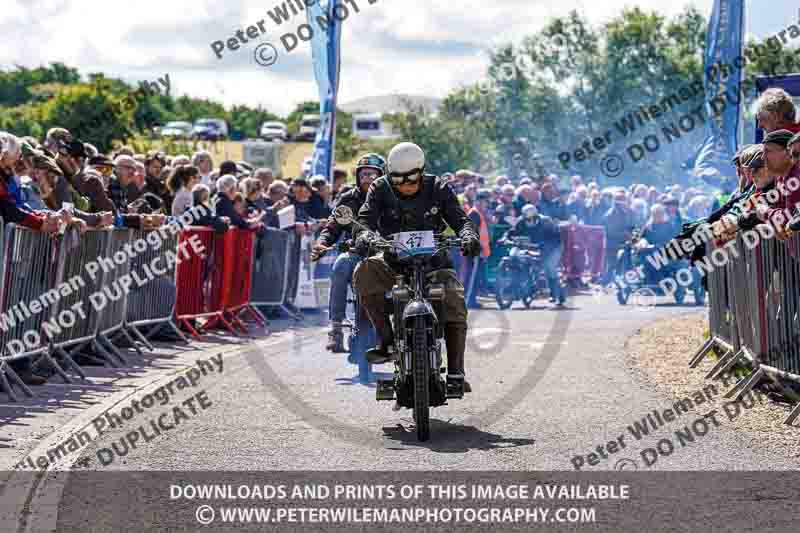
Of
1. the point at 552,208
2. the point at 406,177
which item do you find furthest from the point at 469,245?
the point at 552,208

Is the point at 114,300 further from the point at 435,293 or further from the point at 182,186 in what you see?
the point at 435,293

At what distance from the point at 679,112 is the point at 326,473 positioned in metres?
52.1

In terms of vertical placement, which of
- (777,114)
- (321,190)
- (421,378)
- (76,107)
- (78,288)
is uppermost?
(76,107)

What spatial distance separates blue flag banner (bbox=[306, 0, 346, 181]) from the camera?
21344mm

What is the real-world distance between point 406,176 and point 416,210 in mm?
308

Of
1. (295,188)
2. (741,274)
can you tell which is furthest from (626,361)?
(295,188)

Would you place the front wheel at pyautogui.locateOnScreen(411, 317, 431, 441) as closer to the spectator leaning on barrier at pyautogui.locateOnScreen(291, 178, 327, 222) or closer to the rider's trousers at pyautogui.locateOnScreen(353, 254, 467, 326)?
the rider's trousers at pyautogui.locateOnScreen(353, 254, 467, 326)

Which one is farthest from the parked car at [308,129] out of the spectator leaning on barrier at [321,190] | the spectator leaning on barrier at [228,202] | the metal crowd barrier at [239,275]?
the spectator leaning on barrier at [228,202]

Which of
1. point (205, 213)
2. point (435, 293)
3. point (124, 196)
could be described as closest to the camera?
point (435, 293)

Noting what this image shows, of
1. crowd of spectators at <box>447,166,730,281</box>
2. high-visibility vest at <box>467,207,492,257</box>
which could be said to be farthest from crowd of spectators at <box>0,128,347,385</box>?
crowd of spectators at <box>447,166,730,281</box>

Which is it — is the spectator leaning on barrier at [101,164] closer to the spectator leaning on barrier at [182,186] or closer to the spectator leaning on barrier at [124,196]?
the spectator leaning on barrier at [124,196]

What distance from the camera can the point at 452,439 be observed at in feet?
28.9

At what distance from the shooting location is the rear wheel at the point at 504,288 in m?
23.2

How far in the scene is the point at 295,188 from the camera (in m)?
20.1
